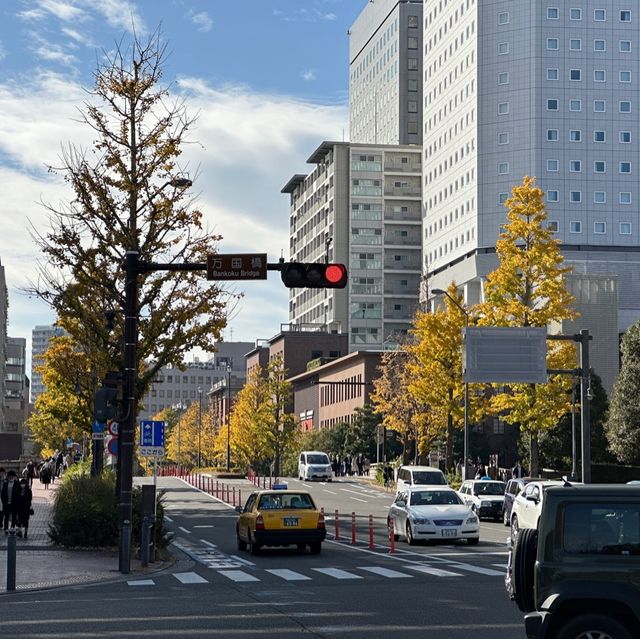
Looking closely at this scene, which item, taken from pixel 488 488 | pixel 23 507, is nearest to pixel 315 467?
pixel 488 488

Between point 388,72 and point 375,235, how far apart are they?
85.0 feet

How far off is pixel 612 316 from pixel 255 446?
36.4 meters

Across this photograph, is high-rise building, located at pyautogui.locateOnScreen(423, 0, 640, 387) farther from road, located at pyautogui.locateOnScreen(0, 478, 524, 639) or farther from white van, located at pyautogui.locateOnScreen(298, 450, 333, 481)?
road, located at pyautogui.locateOnScreen(0, 478, 524, 639)

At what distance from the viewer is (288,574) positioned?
2320 centimetres

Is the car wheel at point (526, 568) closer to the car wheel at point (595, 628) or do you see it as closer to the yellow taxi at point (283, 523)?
the car wheel at point (595, 628)

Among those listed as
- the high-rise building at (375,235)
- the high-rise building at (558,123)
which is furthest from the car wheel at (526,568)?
the high-rise building at (375,235)

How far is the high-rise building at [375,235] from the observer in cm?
15275

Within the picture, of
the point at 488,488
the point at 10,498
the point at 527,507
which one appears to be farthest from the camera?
the point at 488,488

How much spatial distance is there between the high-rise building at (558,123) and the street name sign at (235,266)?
96837 mm

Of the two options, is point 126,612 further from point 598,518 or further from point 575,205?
point 575,205

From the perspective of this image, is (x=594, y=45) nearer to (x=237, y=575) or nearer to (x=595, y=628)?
(x=237, y=575)

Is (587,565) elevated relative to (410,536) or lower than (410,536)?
elevated

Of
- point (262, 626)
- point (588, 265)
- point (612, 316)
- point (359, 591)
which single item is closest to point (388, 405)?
point (612, 316)

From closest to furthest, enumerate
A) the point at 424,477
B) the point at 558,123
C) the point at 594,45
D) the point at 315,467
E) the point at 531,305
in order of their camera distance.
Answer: the point at 424,477 → the point at 531,305 → the point at 315,467 → the point at 558,123 → the point at 594,45
